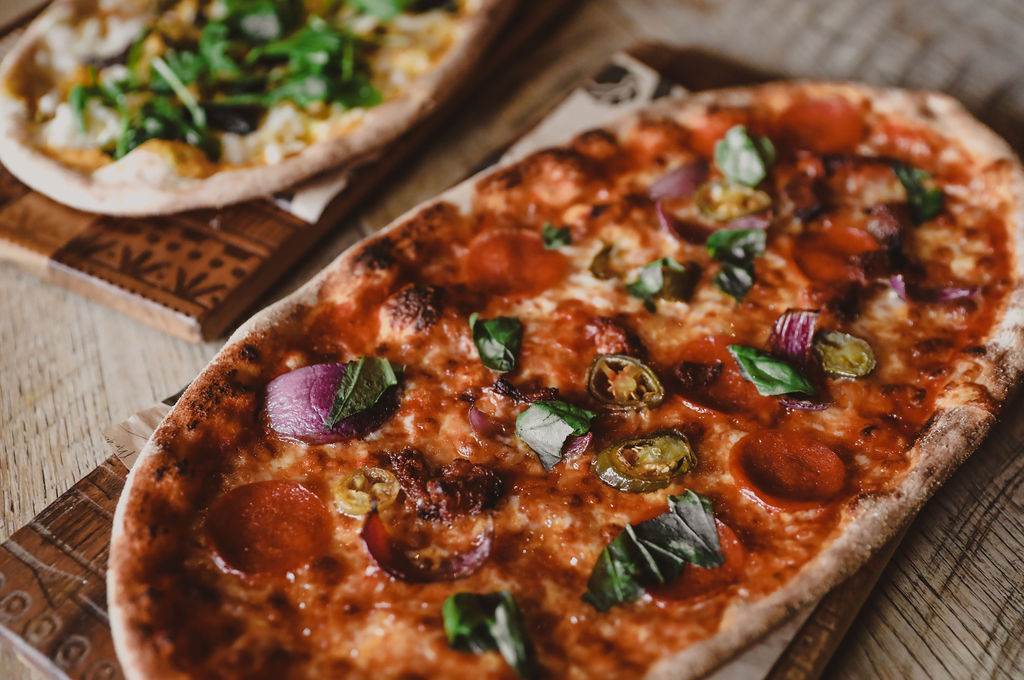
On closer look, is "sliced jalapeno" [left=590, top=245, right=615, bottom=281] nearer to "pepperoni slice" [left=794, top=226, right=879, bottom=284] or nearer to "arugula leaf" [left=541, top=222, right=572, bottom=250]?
"arugula leaf" [left=541, top=222, right=572, bottom=250]

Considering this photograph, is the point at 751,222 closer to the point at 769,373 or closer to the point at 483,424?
the point at 769,373

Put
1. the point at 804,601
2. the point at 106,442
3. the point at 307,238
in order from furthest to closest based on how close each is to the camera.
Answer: the point at 307,238
the point at 106,442
the point at 804,601

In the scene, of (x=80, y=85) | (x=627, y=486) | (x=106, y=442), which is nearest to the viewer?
(x=627, y=486)

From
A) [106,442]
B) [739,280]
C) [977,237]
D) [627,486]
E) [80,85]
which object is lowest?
[106,442]

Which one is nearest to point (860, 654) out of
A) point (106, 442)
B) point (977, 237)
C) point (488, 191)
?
point (977, 237)

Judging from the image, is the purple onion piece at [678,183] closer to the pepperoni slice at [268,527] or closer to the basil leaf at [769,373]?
the basil leaf at [769,373]

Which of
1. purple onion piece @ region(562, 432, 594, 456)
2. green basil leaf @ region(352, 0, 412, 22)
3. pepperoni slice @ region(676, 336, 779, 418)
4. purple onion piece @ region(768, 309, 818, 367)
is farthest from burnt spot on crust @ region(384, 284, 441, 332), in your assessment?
green basil leaf @ region(352, 0, 412, 22)

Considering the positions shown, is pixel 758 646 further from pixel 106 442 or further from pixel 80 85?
pixel 80 85
